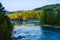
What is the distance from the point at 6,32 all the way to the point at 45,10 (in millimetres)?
8718

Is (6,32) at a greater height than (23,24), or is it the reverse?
(6,32)

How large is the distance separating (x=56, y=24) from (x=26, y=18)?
217cm

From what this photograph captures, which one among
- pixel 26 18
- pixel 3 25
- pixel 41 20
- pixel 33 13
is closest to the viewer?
pixel 3 25

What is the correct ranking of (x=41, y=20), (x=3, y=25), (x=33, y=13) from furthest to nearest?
(x=41, y=20) → (x=33, y=13) → (x=3, y=25)

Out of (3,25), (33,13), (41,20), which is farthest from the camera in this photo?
(41,20)

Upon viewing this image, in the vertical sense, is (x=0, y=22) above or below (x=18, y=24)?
above

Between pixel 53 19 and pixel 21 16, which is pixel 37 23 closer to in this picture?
pixel 53 19

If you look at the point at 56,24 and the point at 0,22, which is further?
the point at 56,24

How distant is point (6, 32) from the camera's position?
5168 mm

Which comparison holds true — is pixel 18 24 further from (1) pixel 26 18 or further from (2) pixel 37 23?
(2) pixel 37 23

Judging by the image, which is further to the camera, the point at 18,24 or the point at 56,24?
the point at 56,24

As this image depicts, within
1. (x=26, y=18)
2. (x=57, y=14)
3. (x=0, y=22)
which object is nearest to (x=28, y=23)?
(x=26, y=18)

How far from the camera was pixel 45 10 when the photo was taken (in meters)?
13.6

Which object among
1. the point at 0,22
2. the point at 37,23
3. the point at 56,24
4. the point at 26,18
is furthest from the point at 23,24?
the point at 0,22
